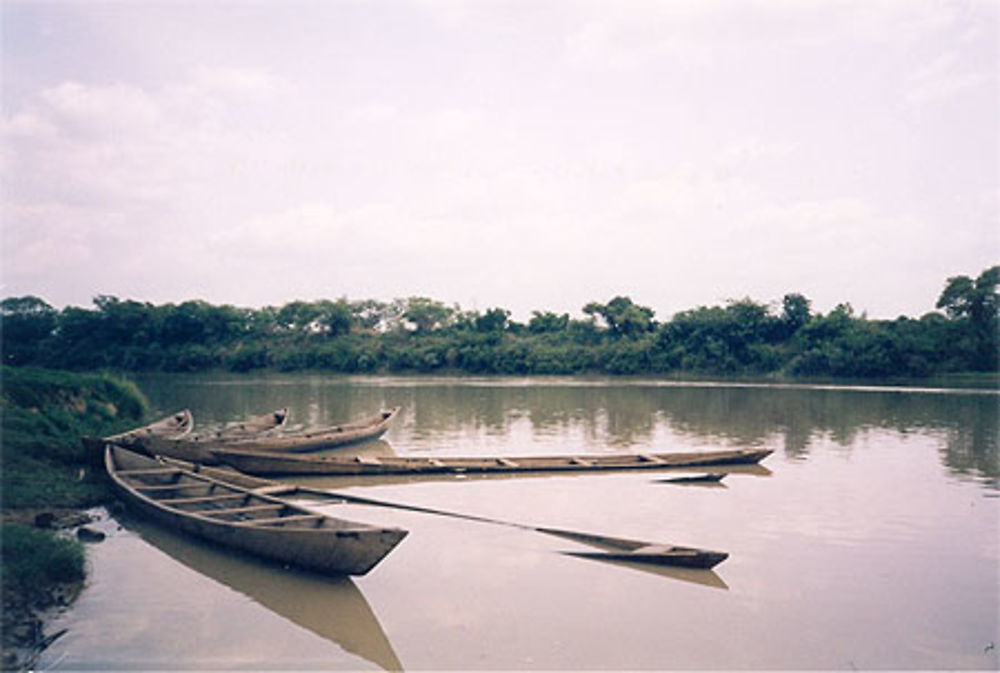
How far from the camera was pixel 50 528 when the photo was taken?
8320 mm

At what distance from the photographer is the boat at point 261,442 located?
1255 centimetres

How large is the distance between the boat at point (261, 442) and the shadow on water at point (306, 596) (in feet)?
15.3

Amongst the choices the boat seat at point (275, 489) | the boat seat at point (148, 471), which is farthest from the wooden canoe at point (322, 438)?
the boat seat at point (275, 489)

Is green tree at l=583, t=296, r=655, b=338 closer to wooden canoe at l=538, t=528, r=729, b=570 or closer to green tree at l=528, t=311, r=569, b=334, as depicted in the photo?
green tree at l=528, t=311, r=569, b=334

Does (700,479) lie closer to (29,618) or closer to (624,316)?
(29,618)

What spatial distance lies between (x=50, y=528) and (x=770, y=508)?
8.93m

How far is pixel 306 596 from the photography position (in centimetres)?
665

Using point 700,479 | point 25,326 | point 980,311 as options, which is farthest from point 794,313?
point 25,326

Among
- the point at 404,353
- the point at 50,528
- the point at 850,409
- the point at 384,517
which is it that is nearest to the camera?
the point at 50,528

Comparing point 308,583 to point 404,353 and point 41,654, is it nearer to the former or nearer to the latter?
point 41,654

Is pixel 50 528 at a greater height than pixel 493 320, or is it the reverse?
pixel 493 320

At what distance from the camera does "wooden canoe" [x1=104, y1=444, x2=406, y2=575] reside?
21.6ft

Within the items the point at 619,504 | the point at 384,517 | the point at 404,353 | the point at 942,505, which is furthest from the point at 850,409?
the point at 404,353

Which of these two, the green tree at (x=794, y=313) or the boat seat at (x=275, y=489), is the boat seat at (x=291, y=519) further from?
the green tree at (x=794, y=313)
